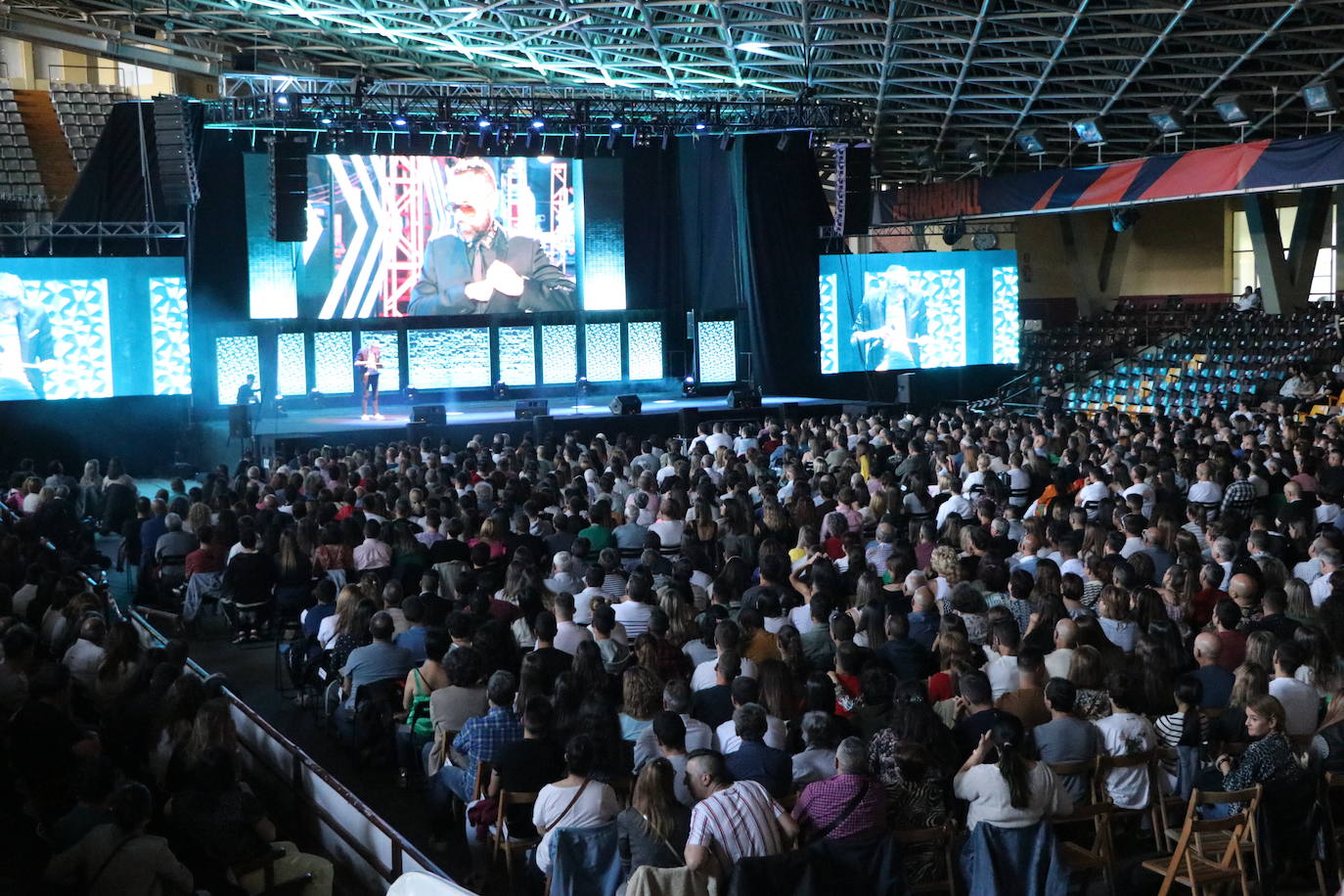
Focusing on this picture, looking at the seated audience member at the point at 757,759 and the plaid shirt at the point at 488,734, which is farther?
the plaid shirt at the point at 488,734

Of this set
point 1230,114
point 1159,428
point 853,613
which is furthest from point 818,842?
point 1230,114

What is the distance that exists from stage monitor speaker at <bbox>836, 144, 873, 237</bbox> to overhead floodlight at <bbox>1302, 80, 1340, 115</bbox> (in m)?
7.73

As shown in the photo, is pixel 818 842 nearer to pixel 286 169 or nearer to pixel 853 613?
pixel 853 613

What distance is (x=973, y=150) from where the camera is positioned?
1171 inches

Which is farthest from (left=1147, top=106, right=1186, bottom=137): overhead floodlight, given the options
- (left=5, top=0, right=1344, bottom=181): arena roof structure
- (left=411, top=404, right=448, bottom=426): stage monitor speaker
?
(left=411, top=404, right=448, bottom=426): stage monitor speaker

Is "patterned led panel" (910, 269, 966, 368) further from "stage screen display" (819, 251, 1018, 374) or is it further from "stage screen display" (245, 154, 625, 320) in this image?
"stage screen display" (245, 154, 625, 320)

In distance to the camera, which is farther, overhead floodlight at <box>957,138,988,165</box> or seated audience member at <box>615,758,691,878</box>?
overhead floodlight at <box>957,138,988,165</box>

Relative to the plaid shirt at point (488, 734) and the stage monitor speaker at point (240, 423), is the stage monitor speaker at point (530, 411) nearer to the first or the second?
the stage monitor speaker at point (240, 423)

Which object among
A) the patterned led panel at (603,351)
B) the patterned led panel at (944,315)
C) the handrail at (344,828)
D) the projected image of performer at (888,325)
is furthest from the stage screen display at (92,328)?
the handrail at (344,828)

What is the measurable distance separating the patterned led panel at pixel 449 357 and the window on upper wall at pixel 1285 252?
1872cm

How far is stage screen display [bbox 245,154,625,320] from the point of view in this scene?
21.6m

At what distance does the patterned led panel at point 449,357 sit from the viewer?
75.3 ft

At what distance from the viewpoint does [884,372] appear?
26.0 meters

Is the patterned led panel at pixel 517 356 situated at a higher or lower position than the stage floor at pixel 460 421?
higher
